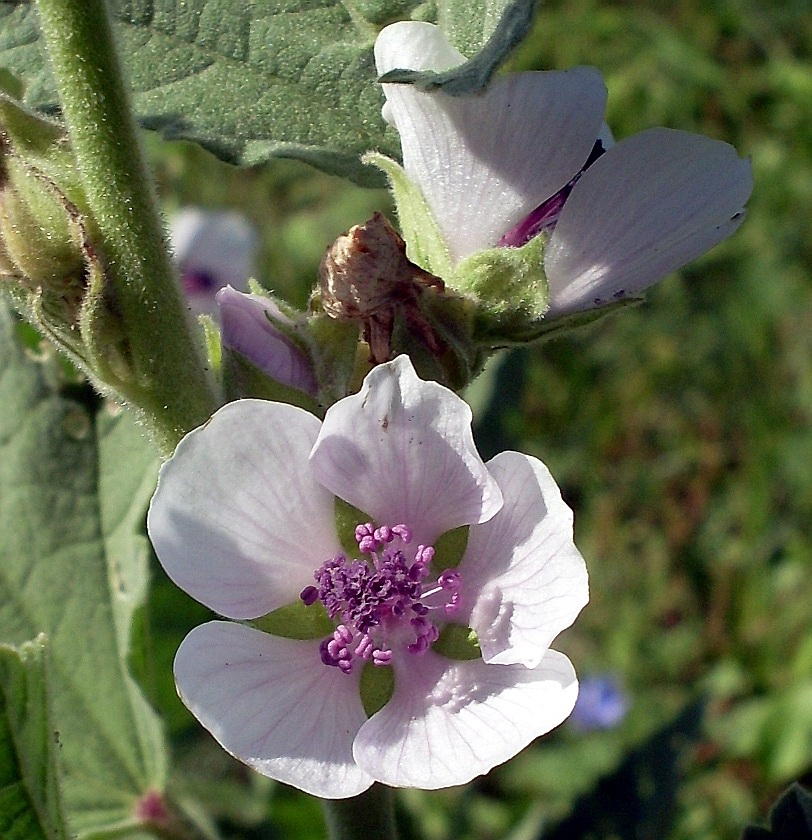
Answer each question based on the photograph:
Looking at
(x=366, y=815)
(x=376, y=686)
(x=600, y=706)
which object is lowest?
(x=600, y=706)

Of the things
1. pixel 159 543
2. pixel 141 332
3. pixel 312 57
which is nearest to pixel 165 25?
pixel 312 57

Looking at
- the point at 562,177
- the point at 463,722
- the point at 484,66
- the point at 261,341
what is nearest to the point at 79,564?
the point at 261,341

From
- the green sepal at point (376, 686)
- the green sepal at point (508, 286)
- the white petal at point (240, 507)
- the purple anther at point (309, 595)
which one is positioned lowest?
the green sepal at point (376, 686)

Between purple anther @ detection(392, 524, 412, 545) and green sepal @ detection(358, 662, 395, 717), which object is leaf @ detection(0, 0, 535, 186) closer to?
purple anther @ detection(392, 524, 412, 545)

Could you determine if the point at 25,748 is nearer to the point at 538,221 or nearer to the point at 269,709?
the point at 269,709

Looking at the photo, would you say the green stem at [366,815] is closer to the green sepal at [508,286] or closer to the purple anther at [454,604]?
the purple anther at [454,604]

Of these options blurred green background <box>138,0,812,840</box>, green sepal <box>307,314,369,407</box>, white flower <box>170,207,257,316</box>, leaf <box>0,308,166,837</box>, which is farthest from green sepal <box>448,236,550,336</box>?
white flower <box>170,207,257,316</box>

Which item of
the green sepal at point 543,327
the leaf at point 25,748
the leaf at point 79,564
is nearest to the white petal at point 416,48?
the green sepal at point 543,327
